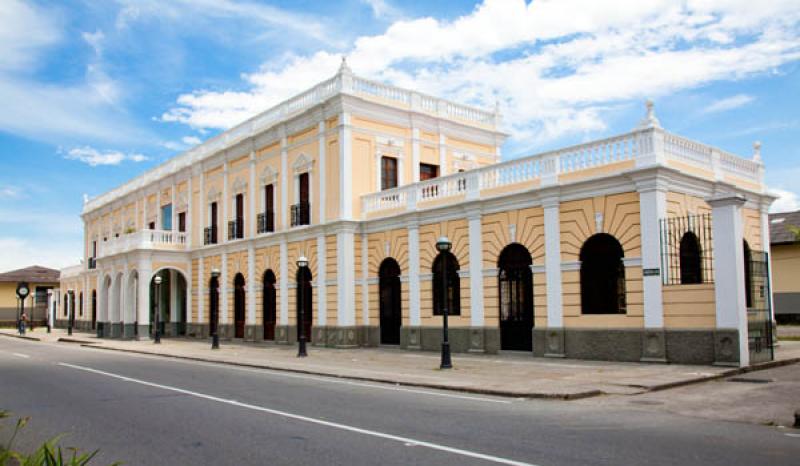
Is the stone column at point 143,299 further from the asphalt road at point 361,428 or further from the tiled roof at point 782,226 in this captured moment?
the tiled roof at point 782,226

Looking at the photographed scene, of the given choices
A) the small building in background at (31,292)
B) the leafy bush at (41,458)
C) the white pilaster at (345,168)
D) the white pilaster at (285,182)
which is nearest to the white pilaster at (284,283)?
the white pilaster at (285,182)

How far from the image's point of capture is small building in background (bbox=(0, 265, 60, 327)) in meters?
66.8

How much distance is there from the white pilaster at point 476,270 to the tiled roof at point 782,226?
21446 millimetres

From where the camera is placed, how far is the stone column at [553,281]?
750 inches

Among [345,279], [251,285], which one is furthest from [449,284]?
[251,285]

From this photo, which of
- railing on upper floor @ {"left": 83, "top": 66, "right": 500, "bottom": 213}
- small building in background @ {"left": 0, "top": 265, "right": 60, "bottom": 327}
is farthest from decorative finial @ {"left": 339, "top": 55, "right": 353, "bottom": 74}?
small building in background @ {"left": 0, "top": 265, "right": 60, "bottom": 327}

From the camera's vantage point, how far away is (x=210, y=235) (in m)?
36.9

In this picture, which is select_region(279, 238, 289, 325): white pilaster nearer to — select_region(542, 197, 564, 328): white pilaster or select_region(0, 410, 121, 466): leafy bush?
select_region(542, 197, 564, 328): white pilaster

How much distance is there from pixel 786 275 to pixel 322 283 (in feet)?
83.1

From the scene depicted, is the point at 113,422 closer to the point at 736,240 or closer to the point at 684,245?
the point at 736,240

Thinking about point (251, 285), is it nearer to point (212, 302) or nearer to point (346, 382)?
point (212, 302)

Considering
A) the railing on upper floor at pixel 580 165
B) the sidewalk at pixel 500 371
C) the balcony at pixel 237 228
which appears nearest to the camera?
the sidewalk at pixel 500 371

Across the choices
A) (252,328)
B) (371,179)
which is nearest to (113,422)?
(371,179)

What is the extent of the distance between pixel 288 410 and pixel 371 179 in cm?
1740
